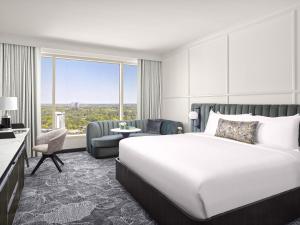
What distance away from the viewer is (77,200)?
8.95ft

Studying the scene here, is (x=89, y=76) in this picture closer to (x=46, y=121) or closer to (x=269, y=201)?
(x=46, y=121)

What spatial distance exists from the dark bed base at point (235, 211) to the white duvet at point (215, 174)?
0.14 ft

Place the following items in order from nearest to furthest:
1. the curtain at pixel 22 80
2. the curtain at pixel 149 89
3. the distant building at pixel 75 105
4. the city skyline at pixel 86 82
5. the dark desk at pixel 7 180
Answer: the dark desk at pixel 7 180 < the curtain at pixel 22 80 < the city skyline at pixel 86 82 < the distant building at pixel 75 105 < the curtain at pixel 149 89

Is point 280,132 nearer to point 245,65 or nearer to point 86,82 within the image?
point 245,65

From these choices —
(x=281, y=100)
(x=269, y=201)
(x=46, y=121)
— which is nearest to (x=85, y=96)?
(x=46, y=121)

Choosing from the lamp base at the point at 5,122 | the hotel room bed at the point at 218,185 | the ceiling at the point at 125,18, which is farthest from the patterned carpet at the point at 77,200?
the ceiling at the point at 125,18

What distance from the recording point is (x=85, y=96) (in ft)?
19.5

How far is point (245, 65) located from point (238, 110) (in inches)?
33.0

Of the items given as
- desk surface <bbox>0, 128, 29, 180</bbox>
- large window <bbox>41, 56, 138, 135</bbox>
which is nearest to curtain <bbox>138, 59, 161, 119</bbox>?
large window <bbox>41, 56, 138, 135</bbox>

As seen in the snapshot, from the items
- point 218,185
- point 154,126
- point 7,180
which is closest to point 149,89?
point 154,126

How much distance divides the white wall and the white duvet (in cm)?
133

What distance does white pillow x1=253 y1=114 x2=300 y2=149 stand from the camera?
2658mm

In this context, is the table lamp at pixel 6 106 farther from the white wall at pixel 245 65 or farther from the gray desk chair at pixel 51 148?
the white wall at pixel 245 65

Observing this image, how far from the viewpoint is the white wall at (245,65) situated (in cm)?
314
